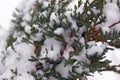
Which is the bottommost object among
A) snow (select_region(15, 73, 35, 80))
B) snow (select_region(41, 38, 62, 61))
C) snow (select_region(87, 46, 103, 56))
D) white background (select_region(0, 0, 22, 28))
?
snow (select_region(87, 46, 103, 56))

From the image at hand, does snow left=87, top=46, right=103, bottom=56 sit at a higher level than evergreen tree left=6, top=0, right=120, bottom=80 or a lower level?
lower

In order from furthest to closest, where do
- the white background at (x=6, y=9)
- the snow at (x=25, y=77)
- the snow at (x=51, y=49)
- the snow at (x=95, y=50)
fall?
the white background at (x=6, y=9) < the snow at (x=25, y=77) < the snow at (x=51, y=49) < the snow at (x=95, y=50)

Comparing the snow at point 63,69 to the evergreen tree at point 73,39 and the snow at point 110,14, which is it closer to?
the evergreen tree at point 73,39

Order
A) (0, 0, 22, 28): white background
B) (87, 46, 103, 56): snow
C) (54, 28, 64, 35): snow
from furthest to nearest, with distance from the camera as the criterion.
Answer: (0, 0, 22, 28): white background, (54, 28, 64, 35): snow, (87, 46, 103, 56): snow

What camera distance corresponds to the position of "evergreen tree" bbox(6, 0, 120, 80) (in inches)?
144

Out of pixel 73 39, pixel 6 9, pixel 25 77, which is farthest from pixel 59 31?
pixel 6 9

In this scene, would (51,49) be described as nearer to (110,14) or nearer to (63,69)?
(63,69)

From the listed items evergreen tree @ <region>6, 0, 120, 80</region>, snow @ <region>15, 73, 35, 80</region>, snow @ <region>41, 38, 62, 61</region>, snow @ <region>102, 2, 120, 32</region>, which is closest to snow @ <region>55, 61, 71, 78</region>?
evergreen tree @ <region>6, 0, 120, 80</region>

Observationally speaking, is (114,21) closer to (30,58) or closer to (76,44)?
(76,44)

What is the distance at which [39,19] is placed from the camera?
12.6ft

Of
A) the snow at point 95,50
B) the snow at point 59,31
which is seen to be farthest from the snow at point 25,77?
the snow at point 95,50

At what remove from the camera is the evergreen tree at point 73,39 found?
12.0 feet

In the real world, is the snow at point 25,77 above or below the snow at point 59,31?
below

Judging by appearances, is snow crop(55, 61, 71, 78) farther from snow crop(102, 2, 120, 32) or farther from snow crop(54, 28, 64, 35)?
snow crop(102, 2, 120, 32)
